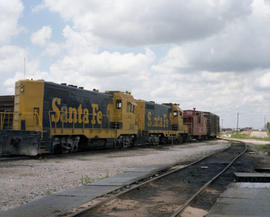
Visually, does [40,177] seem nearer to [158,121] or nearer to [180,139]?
[158,121]

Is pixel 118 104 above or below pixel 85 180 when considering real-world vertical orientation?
above

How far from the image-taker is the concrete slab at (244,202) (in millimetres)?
5742

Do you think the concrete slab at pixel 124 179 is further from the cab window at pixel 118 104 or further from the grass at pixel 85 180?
the cab window at pixel 118 104

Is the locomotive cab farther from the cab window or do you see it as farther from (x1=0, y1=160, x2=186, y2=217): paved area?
(x1=0, y1=160, x2=186, y2=217): paved area

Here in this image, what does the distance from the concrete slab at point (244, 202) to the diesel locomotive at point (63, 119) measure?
29.0 ft

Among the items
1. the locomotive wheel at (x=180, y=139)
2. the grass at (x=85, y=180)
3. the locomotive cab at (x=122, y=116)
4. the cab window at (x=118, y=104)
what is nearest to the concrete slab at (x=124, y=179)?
the grass at (x=85, y=180)

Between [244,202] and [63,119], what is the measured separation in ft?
37.4

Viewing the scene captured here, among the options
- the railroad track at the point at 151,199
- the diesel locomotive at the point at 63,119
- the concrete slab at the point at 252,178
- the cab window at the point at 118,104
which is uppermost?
the cab window at the point at 118,104

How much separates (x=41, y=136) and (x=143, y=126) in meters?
12.8

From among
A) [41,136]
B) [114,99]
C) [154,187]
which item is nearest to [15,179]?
[154,187]

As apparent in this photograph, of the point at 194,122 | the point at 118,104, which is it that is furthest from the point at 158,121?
the point at 194,122

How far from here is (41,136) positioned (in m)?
14.2

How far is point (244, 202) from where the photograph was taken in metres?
6.64

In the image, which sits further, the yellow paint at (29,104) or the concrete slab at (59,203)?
the yellow paint at (29,104)
